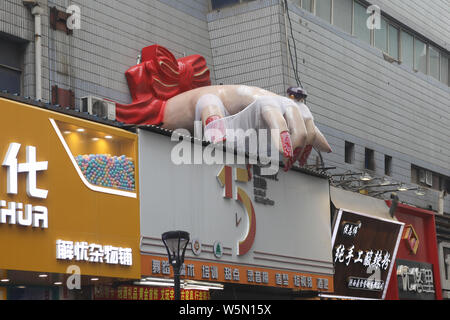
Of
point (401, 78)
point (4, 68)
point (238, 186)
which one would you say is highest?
point (401, 78)

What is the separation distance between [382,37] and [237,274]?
14758 mm

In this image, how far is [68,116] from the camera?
62.1 feet

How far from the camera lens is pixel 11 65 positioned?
853 inches

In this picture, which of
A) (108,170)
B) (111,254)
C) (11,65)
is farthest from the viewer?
(11,65)

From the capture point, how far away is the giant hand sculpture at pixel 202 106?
77.7 ft

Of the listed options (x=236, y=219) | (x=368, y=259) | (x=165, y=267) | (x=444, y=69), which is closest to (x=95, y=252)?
(x=165, y=267)

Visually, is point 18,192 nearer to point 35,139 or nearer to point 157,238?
point 35,139

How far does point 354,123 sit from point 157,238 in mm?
12883

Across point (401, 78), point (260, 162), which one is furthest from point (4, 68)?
point (401, 78)

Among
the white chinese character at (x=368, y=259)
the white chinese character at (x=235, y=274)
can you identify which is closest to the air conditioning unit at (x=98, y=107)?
the white chinese character at (x=235, y=274)

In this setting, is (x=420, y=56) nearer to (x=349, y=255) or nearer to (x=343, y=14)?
(x=343, y=14)

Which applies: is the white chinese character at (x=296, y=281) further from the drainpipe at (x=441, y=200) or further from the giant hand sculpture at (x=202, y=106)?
the drainpipe at (x=441, y=200)

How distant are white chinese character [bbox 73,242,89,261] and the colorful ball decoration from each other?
1.35m

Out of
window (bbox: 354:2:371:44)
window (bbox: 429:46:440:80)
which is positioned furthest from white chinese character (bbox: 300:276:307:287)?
window (bbox: 429:46:440:80)
